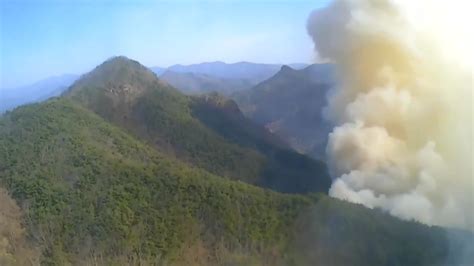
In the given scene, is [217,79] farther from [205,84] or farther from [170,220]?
[170,220]

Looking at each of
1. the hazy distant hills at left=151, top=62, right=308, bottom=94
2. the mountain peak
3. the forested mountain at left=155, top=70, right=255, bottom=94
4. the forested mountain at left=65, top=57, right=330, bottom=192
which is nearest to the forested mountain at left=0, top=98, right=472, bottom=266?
the forested mountain at left=65, top=57, right=330, bottom=192

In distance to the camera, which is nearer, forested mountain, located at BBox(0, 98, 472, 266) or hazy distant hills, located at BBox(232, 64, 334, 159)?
forested mountain, located at BBox(0, 98, 472, 266)

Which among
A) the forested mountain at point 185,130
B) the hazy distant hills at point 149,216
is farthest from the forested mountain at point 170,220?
the forested mountain at point 185,130

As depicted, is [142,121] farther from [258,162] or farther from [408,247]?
[408,247]

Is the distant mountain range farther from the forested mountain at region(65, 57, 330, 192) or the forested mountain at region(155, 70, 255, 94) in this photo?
A: the forested mountain at region(65, 57, 330, 192)

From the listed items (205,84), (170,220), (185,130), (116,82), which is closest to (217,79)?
(205,84)

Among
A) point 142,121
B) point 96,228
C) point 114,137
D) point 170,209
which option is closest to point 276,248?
point 170,209
